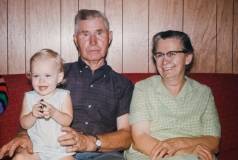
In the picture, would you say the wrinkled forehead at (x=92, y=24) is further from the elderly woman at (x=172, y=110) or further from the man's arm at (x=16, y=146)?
the man's arm at (x=16, y=146)

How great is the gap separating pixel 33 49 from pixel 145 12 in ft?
3.47

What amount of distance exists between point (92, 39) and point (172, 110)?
76 cm

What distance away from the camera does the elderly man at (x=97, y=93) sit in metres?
1.75

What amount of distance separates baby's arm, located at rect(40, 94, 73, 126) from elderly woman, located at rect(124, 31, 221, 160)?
0.44m

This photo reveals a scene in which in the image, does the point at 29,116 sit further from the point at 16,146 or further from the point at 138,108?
the point at 138,108

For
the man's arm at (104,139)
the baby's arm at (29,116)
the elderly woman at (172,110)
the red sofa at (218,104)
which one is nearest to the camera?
the baby's arm at (29,116)

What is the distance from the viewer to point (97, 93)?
6.16 ft

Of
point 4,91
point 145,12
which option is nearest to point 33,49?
point 4,91

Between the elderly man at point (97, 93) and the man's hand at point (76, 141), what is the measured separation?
0.07 meters

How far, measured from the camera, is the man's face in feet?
6.39

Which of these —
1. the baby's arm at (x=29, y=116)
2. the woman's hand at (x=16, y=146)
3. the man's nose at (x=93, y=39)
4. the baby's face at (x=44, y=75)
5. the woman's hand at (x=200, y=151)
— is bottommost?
the woman's hand at (x=200, y=151)

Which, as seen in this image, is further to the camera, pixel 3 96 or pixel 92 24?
pixel 92 24

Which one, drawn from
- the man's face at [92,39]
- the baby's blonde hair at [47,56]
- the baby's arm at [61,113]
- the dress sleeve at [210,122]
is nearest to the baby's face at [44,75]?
the baby's blonde hair at [47,56]

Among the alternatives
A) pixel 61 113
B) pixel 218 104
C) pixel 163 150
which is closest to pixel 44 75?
pixel 61 113
